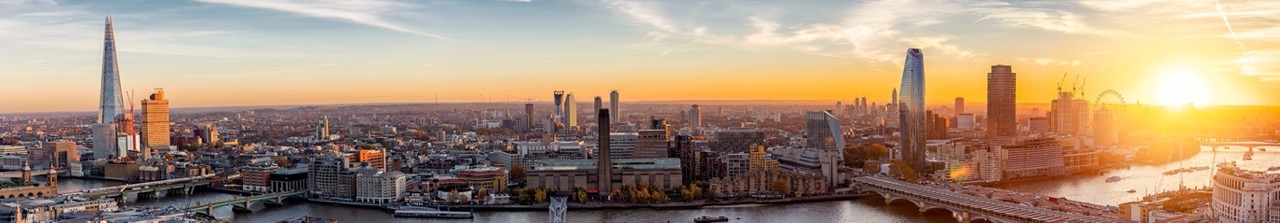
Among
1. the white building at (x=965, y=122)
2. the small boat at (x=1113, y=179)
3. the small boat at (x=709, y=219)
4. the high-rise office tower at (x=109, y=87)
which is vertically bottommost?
the small boat at (x=709, y=219)

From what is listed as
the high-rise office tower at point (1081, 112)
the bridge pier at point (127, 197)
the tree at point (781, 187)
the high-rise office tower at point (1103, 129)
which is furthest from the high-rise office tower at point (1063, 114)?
the bridge pier at point (127, 197)

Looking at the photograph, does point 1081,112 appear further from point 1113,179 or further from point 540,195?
point 540,195

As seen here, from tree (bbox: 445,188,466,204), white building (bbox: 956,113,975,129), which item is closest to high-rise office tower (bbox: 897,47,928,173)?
tree (bbox: 445,188,466,204)

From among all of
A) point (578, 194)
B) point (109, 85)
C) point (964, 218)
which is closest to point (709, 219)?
point (578, 194)

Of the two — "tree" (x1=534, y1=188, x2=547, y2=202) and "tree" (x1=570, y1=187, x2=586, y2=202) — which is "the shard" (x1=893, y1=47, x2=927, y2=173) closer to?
"tree" (x1=570, y1=187, x2=586, y2=202)

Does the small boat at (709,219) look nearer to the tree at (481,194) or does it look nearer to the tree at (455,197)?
the tree at (481,194)

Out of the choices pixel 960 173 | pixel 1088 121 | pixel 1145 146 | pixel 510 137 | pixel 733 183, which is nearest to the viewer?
pixel 733 183

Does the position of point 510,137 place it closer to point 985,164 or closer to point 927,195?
point 985,164

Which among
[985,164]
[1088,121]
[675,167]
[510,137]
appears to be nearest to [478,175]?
[675,167]
